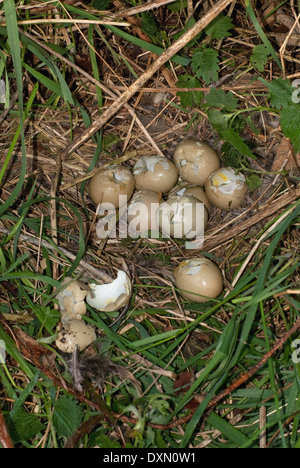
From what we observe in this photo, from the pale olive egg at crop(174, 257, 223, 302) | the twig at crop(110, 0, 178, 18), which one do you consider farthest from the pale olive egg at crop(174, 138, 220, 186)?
the twig at crop(110, 0, 178, 18)

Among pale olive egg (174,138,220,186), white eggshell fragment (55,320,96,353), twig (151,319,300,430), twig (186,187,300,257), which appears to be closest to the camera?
twig (151,319,300,430)

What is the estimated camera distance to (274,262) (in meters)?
2.20

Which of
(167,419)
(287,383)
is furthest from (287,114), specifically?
(167,419)

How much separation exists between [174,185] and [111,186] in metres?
0.34

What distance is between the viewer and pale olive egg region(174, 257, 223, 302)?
2.16 m

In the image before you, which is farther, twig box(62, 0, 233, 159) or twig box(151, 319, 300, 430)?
twig box(62, 0, 233, 159)

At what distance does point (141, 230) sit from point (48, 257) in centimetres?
48

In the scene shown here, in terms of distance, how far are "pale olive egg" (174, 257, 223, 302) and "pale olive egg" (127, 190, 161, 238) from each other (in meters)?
0.31

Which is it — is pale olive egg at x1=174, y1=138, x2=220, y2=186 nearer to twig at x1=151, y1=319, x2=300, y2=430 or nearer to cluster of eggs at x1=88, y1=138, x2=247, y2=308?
cluster of eggs at x1=88, y1=138, x2=247, y2=308

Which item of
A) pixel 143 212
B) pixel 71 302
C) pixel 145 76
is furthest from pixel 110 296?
pixel 145 76

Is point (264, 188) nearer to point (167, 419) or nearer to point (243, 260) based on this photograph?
point (243, 260)

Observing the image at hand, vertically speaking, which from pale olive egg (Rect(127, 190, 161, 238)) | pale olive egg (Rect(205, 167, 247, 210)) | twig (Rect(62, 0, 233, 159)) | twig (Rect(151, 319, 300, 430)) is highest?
twig (Rect(62, 0, 233, 159))

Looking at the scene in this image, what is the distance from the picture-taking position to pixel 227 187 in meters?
2.39

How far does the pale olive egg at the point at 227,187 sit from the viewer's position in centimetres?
239
